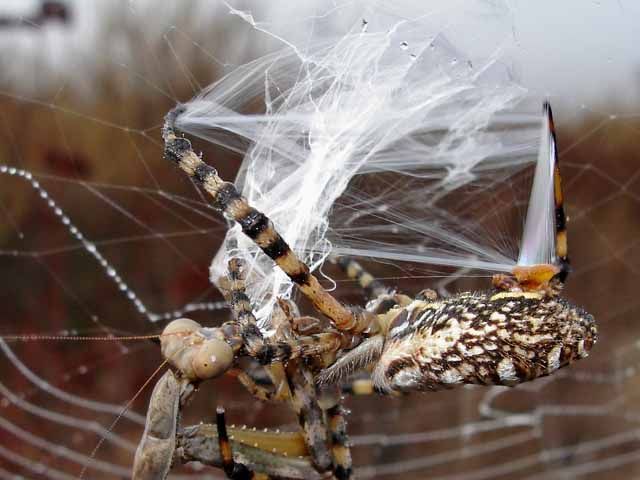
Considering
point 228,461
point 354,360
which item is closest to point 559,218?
point 354,360

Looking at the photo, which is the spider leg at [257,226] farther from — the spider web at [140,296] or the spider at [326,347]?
the spider web at [140,296]

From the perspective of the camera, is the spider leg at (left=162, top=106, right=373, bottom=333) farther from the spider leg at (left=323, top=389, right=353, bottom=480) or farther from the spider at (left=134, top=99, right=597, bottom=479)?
the spider leg at (left=323, top=389, right=353, bottom=480)

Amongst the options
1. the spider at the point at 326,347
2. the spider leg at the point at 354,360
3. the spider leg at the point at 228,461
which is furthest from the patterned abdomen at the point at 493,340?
the spider leg at the point at 228,461

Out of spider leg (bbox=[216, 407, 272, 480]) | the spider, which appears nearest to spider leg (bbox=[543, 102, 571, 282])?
the spider

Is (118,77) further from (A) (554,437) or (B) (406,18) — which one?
(A) (554,437)

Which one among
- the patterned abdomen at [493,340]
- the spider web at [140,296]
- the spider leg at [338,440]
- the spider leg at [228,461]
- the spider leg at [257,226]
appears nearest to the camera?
the patterned abdomen at [493,340]
